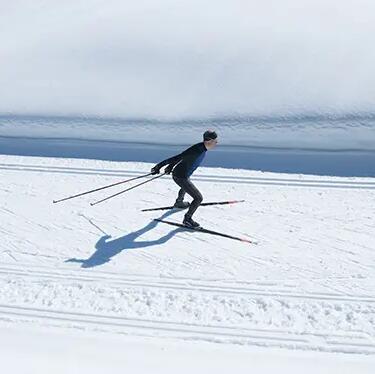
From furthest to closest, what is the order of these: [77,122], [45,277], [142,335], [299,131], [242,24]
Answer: [242,24], [77,122], [299,131], [45,277], [142,335]

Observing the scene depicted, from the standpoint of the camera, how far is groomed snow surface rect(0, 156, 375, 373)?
603 cm

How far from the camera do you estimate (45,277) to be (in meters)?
7.43

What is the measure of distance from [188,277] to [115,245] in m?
1.25

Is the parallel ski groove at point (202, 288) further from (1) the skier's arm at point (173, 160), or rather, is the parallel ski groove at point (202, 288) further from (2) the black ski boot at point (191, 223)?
(1) the skier's arm at point (173, 160)

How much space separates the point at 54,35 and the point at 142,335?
9.44 m

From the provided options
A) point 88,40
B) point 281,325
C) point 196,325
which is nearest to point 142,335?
point 196,325

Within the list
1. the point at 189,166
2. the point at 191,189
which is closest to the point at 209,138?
the point at 189,166

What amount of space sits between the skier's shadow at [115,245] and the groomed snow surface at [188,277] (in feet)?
0.08

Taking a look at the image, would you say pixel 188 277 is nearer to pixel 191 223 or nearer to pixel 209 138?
pixel 191 223

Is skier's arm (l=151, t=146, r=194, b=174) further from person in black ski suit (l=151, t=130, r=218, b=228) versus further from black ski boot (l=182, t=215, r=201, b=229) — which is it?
black ski boot (l=182, t=215, r=201, b=229)

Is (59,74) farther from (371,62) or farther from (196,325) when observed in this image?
(196,325)

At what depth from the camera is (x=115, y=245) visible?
26.2 ft

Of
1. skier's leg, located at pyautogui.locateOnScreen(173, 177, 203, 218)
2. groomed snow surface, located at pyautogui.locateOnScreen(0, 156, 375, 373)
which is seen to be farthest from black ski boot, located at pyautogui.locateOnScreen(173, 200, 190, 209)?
skier's leg, located at pyautogui.locateOnScreen(173, 177, 203, 218)

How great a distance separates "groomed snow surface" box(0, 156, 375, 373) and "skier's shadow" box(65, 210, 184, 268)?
0.02 meters
